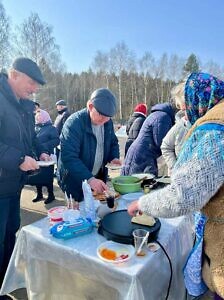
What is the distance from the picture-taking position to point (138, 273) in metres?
1.09

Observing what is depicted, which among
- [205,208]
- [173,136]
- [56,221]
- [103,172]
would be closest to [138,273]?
[205,208]

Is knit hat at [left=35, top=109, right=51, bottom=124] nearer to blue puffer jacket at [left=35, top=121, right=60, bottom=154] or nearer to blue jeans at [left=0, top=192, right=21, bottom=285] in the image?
blue puffer jacket at [left=35, top=121, right=60, bottom=154]

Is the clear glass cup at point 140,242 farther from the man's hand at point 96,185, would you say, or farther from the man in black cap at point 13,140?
the man in black cap at point 13,140

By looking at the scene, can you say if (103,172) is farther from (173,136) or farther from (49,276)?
(49,276)

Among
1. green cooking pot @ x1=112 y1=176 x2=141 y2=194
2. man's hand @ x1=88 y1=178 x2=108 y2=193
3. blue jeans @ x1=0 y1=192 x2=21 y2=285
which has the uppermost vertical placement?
man's hand @ x1=88 y1=178 x2=108 y2=193

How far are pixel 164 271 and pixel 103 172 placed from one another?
3.81 feet

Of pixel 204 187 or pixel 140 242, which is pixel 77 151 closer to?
pixel 140 242

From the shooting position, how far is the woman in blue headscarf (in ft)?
2.91

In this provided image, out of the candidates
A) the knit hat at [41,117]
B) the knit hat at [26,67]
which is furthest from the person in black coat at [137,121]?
the knit hat at [26,67]

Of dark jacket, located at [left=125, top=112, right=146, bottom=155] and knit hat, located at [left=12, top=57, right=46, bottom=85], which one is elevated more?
knit hat, located at [left=12, top=57, right=46, bottom=85]

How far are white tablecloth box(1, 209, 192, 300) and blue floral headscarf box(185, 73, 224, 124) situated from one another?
2.18 feet

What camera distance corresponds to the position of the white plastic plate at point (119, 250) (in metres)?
1.14

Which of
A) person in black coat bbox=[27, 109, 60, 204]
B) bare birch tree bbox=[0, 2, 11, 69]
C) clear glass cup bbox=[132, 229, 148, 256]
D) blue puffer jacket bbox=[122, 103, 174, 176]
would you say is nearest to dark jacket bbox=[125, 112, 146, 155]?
person in black coat bbox=[27, 109, 60, 204]

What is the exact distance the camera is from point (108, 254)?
119 centimetres
